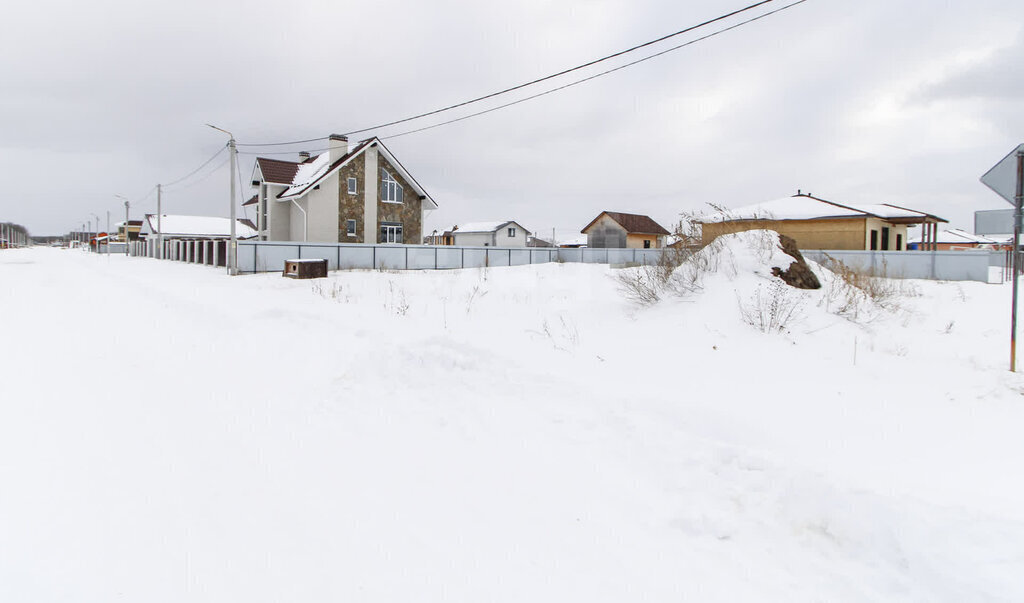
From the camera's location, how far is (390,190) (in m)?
34.6

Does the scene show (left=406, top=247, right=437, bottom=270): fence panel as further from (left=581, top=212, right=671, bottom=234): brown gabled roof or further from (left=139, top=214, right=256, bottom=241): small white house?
(left=139, top=214, right=256, bottom=241): small white house

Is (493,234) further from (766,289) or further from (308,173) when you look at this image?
(766,289)

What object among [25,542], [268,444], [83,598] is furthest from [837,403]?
[25,542]

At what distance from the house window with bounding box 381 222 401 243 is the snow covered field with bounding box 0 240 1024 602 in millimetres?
26723

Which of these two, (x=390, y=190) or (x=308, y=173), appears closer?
(x=390, y=190)

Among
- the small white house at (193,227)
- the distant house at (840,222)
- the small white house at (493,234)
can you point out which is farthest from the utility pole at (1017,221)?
the small white house at (193,227)

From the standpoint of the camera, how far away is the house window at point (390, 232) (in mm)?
34594

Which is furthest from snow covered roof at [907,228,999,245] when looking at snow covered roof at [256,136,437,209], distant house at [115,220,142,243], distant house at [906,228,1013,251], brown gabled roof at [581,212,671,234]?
distant house at [115,220,142,243]

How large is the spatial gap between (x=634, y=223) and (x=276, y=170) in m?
36.1

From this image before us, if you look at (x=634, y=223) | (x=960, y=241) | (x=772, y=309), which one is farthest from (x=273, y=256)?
(x=960, y=241)

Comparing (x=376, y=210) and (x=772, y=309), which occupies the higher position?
(x=376, y=210)

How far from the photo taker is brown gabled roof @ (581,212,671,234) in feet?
184

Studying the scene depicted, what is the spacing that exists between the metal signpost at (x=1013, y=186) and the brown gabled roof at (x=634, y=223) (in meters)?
49.5

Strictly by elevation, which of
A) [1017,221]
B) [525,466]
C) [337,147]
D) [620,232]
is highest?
[337,147]
